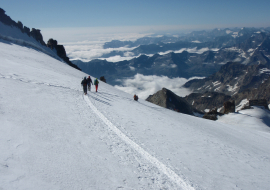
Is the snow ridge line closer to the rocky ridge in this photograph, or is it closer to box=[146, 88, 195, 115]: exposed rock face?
box=[146, 88, 195, 115]: exposed rock face

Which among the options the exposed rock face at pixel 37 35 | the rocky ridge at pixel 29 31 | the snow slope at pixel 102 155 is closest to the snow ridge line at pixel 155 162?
the snow slope at pixel 102 155

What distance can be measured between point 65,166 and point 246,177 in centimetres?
958

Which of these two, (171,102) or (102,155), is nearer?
(102,155)

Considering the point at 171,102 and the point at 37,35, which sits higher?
the point at 37,35

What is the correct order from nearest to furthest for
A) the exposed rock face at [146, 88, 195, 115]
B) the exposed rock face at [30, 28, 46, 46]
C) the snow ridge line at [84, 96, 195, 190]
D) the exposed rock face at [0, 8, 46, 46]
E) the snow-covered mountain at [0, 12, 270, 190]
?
the snow-covered mountain at [0, 12, 270, 190]
the snow ridge line at [84, 96, 195, 190]
the exposed rock face at [0, 8, 46, 46]
the exposed rock face at [30, 28, 46, 46]
the exposed rock face at [146, 88, 195, 115]

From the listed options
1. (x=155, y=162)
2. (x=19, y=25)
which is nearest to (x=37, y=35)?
(x=19, y=25)

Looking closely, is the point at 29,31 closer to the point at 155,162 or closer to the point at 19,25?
the point at 19,25

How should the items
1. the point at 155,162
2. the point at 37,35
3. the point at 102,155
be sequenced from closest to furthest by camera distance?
1. the point at 102,155
2. the point at 155,162
3. the point at 37,35

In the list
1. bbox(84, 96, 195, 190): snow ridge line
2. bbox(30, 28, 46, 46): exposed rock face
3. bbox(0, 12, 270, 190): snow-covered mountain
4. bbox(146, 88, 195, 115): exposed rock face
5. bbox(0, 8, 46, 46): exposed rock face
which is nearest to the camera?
bbox(0, 12, 270, 190): snow-covered mountain

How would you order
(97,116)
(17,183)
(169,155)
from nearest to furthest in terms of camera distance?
(17,183) → (169,155) → (97,116)

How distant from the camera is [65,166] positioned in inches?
279

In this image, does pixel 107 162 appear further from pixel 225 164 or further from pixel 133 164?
pixel 225 164

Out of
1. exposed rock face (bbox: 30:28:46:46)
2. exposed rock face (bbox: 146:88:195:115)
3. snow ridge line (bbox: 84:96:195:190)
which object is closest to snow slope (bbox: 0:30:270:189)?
snow ridge line (bbox: 84:96:195:190)

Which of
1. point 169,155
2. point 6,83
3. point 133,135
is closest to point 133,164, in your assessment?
point 169,155
